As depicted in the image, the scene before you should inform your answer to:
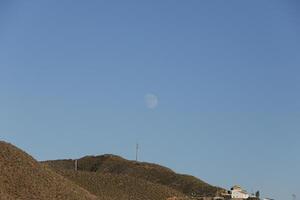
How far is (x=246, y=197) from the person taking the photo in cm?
8731

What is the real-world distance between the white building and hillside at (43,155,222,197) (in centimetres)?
389

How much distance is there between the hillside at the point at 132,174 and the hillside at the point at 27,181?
1253cm

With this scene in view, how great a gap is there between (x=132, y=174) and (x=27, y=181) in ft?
150

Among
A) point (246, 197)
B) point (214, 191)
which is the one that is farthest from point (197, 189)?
point (246, 197)

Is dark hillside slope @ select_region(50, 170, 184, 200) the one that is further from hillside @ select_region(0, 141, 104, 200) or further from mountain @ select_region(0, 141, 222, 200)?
hillside @ select_region(0, 141, 104, 200)

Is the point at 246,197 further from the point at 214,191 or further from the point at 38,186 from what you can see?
the point at 38,186

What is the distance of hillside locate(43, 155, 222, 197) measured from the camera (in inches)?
3167

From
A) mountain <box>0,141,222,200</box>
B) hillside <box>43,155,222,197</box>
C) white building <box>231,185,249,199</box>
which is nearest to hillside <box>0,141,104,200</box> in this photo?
mountain <box>0,141,222,200</box>

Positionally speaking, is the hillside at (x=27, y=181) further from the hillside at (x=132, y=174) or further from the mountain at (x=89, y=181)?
the hillside at (x=132, y=174)

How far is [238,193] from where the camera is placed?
87.2 meters

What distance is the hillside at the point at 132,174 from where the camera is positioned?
264ft

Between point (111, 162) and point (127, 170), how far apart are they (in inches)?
384

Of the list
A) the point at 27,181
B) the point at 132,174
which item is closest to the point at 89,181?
the point at 27,181

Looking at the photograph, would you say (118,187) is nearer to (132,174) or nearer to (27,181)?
(27,181)
